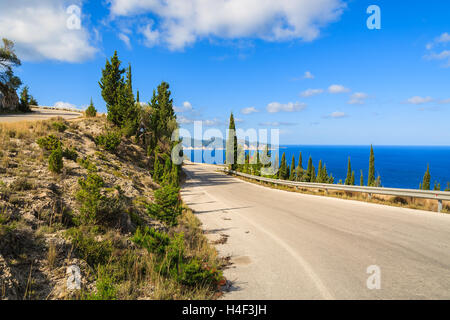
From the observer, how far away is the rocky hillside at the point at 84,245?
12.8ft

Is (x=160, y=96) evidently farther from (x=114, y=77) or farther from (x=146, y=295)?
(x=146, y=295)

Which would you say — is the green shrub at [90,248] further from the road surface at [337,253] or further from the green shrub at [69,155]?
the green shrub at [69,155]

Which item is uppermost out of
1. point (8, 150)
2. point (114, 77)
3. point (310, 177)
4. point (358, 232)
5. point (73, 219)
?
point (114, 77)

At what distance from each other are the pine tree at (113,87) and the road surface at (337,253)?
65.1 ft

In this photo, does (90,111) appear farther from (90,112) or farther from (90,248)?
(90,248)

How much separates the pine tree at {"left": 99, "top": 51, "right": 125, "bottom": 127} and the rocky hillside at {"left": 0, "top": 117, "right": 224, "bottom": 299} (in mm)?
15407

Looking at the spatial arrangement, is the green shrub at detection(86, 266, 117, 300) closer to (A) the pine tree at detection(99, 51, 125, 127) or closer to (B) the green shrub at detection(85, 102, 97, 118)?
(A) the pine tree at detection(99, 51, 125, 127)

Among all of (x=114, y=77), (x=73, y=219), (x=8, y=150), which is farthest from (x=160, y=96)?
(x=73, y=219)

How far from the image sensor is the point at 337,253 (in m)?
5.71

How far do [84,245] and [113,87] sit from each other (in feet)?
82.3

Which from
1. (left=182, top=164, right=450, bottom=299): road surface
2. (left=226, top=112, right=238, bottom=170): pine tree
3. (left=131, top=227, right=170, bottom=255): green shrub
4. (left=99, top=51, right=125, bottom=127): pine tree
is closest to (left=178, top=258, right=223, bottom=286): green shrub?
(left=182, top=164, right=450, bottom=299): road surface

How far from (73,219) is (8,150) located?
6.74m

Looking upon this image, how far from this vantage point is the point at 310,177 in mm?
78062

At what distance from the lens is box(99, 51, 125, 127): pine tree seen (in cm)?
2464
